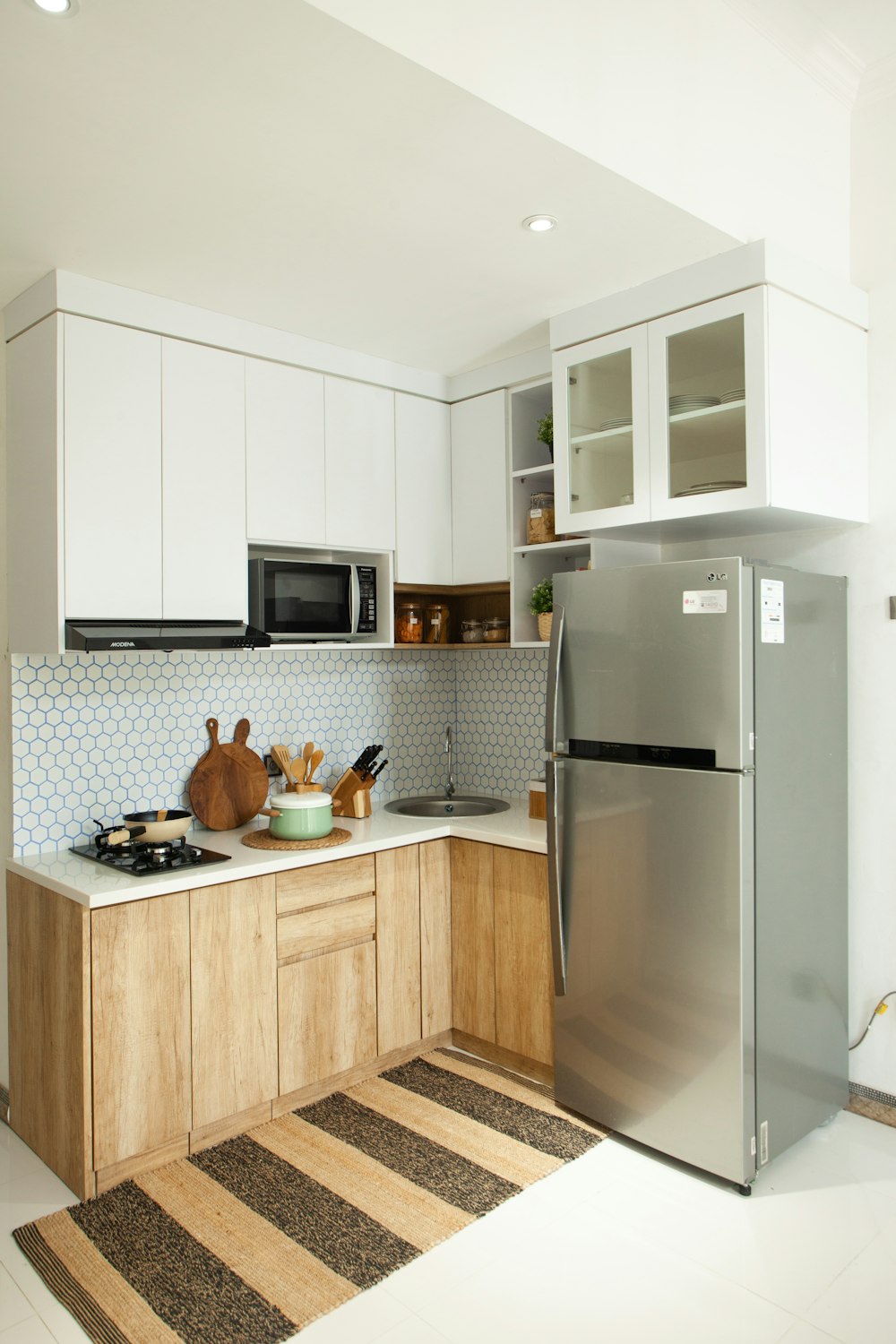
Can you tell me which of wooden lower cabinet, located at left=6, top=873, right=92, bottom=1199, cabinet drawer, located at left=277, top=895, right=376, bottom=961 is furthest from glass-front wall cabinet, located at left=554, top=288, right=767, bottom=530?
wooden lower cabinet, located at left=6, top=873, right=92, bottom=1199

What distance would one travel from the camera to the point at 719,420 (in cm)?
258

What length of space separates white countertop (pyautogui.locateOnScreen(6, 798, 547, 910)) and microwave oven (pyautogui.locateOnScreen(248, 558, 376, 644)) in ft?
2.30

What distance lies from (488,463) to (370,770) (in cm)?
126

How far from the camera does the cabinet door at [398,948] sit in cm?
312

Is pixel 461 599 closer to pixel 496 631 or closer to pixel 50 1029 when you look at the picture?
pixel 496 631

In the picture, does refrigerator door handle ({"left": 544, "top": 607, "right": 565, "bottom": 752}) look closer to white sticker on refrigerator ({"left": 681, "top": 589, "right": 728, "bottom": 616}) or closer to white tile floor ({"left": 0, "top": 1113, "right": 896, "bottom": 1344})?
white sticker on refrigerator ({"left": 681, "top": 589, "right": 728, "bottom": 616})

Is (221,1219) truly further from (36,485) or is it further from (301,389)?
(301,389)

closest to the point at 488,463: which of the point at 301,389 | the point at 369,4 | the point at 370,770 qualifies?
the point at 301,389

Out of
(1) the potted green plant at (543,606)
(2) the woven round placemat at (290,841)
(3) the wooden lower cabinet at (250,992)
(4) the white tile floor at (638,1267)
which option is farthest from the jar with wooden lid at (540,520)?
(4) the white tile floor at (638,1267)

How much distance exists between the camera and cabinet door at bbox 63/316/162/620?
264 cm

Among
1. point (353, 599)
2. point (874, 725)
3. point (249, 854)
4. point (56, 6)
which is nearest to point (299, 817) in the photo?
point (249, 854)

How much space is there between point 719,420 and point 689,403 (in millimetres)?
123

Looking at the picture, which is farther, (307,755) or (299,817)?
(307,755)

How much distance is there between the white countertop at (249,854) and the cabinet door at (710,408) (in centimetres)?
118
